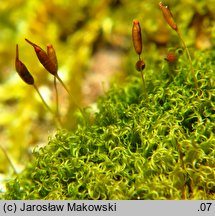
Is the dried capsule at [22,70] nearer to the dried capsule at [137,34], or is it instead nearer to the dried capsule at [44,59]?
the dried capsule at [44,59]

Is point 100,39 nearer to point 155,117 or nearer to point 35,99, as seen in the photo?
point 35,99

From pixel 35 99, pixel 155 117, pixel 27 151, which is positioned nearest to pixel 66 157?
pixel 155 117

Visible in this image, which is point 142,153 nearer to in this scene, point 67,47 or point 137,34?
point 137,34

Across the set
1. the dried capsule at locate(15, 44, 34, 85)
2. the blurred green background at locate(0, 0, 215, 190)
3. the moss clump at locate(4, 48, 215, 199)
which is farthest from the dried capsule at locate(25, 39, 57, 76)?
the blurred green background at locate(0, 0, 215, 190)

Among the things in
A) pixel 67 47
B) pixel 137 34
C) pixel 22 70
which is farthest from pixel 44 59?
pixel 67 47

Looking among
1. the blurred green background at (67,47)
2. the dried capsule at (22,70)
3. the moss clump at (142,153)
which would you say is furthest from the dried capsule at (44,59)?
the blurred green background at (67,47)
